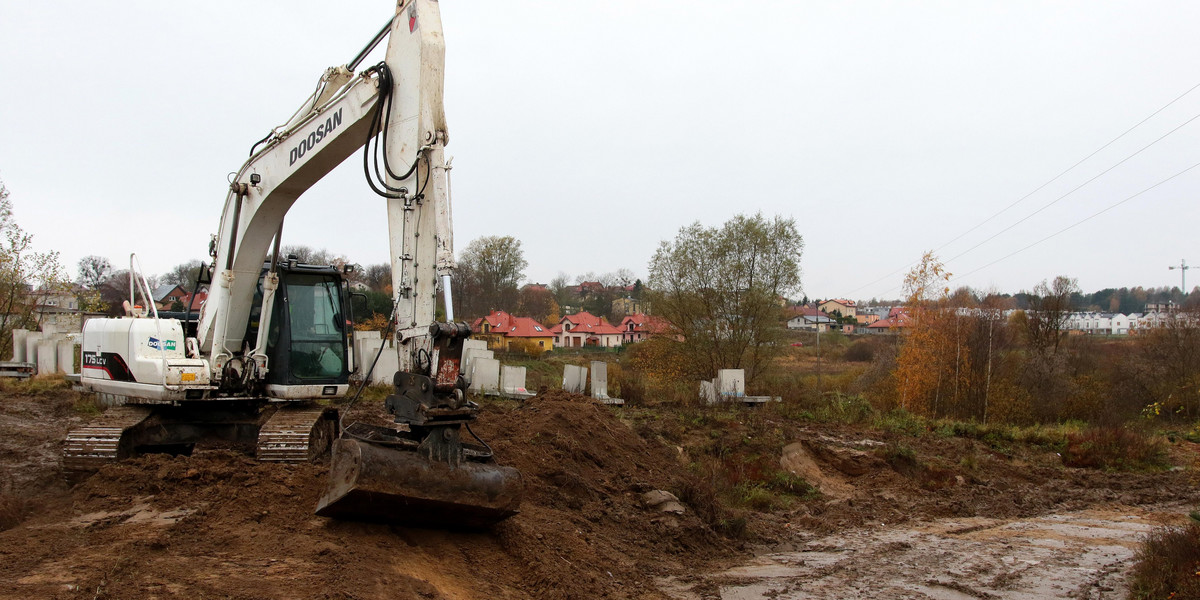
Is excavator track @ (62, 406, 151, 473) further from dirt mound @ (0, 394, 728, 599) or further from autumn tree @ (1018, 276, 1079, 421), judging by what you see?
autumn tree @ (1018, 276, 1079, 421)

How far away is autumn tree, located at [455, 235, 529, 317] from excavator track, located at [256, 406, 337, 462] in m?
33.0

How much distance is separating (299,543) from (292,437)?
2.65m

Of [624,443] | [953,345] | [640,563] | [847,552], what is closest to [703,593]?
[640,563]

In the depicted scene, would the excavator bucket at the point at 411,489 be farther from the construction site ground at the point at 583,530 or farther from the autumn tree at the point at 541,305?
the autumn tree at the point at 541,305

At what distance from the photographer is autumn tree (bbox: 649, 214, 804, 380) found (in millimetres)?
29500

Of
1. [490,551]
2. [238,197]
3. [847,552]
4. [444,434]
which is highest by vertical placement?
[238,197]

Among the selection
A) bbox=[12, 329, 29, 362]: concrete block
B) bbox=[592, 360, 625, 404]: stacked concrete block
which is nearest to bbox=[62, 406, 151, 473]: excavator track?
bbox=[592, 360, 625, 404]: stacked concrete block

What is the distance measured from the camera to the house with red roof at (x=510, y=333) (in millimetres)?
38594

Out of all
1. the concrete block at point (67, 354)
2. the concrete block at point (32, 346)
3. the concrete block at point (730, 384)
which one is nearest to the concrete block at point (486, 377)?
the concrete block at point (730, 384)

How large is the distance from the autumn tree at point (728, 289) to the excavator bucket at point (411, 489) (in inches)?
953

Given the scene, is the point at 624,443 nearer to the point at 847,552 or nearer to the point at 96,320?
the point at 847,552

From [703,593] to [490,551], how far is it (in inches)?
74.1

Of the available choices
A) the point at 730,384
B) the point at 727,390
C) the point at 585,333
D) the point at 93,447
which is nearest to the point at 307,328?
the point at 93,447

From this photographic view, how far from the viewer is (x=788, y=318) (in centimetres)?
3002
